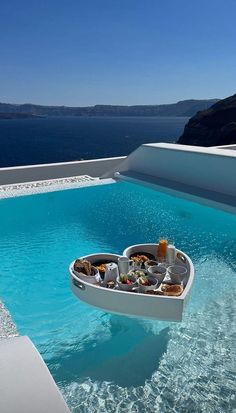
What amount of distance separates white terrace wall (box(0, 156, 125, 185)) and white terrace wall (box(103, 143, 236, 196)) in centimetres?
30

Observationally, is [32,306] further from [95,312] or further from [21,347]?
[21,347]

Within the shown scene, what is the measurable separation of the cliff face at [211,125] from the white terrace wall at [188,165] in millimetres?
38917

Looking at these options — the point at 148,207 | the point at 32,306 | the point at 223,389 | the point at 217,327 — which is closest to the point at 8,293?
the point at 32,306

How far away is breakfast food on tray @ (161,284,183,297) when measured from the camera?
12.8 feet

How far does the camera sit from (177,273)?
4.29 meters

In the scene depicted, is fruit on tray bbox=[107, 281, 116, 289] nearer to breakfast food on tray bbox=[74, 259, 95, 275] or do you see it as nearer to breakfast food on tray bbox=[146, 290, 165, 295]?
breakfast food on tray bbox=[74, 259, 95, 275]

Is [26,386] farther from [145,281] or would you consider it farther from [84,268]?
[84,268]

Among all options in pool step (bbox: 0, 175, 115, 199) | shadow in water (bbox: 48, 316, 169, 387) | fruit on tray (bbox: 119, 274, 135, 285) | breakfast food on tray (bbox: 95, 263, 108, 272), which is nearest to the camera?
shadow in water (bbox: 48, 316, 169, 387)

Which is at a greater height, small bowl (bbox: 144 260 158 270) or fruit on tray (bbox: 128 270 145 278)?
fruit on tray (bbox: 128 270 145 278)

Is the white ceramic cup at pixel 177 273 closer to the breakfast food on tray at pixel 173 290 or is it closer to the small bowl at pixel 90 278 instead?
the breakfast food on tray at pixel 173 290

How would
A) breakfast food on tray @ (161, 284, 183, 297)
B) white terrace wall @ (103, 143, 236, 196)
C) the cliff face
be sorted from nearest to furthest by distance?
breakfast food on tray @ (161, 284, 183, 297) < white terrace wall @ (103, 143, 236, 196) < the cliff face

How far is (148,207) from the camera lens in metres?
9.25

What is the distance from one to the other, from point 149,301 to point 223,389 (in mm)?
982

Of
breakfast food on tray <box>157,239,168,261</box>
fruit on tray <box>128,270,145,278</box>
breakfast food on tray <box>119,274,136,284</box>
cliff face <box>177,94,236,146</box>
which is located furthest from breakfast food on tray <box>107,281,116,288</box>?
cliff face <box>177,94,236,146</box>
